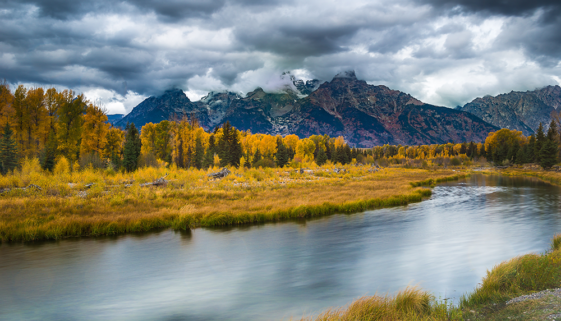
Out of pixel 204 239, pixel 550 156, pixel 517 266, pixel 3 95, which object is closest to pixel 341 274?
pixel 517 266

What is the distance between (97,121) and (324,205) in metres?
36.9

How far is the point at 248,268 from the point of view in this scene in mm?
12430

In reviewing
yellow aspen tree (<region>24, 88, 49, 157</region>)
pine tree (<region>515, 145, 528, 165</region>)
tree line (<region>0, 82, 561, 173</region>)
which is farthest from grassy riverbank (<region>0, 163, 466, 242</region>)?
pine tree (<region>515, 145, 528, 165</region>)

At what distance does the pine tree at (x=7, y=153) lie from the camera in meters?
30.9

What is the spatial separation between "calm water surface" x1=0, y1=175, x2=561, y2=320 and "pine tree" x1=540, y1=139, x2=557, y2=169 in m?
69.3

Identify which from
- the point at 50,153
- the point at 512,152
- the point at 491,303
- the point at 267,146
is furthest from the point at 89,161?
the point at 512,152

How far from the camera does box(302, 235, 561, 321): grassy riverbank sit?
650 centimetres

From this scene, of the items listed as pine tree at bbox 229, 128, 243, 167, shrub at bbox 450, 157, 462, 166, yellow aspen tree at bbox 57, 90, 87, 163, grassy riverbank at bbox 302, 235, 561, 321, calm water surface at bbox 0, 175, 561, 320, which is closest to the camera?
grassy riverbank at bbox 302, 235, 561, 321

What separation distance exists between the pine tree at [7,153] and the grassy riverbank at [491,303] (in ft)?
126

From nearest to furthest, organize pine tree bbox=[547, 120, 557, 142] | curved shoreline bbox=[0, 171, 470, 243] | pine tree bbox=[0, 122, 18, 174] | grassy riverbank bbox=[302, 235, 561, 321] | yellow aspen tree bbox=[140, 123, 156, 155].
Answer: grassy riverbank bbox=[302, 235, 561, 321]
curved shoreline bbox=[0, 171, 470, 243]
pine tree bbox=[0, 122, 18, 174]
yellow aspen tree bbox=[140, 123, 156, 155]
pine tree bbox=[547, 120, 557, 142]

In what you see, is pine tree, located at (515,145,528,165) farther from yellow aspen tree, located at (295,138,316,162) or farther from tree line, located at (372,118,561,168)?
yellow aspen tree, located at (295,138,316,162)

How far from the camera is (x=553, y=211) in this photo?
81.3ft

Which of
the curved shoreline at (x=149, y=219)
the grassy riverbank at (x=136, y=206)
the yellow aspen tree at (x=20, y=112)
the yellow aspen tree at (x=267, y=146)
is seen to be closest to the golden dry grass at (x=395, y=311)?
the curved shoreline at (x=149, y=219)

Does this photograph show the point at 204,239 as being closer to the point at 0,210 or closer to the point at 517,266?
the point at 0,210
